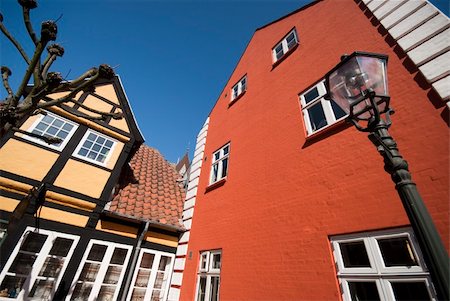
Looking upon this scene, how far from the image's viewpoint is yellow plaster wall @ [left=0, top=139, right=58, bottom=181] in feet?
19.8

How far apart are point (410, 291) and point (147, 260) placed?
7.12m

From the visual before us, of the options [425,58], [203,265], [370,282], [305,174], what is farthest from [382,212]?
[203,265]

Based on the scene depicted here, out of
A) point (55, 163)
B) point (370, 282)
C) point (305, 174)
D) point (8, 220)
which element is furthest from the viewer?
point (55, 163)

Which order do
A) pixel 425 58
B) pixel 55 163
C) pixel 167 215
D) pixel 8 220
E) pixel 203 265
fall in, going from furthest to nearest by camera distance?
pixel 167 215, pixel 55 163, pixel 203 265, pixel 8 220, pixel 425 58

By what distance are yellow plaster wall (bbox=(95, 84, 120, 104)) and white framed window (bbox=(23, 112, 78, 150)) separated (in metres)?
1.95

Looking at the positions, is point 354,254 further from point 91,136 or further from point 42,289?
point 91,136

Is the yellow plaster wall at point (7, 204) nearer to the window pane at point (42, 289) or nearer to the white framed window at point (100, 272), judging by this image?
the window pane at point (42, 289)

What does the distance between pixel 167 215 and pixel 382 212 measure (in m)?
6.88

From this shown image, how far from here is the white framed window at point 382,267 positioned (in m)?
2.64

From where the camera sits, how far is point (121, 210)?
7.14 metres

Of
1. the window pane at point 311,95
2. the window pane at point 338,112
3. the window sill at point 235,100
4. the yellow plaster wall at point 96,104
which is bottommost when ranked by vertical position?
the window pane at point 338,112

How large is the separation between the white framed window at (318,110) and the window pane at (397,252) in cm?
234

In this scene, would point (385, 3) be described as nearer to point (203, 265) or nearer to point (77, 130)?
point (203, 265)

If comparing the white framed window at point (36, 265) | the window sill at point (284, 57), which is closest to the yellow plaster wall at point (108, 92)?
the white framed window at point (36, 265)
